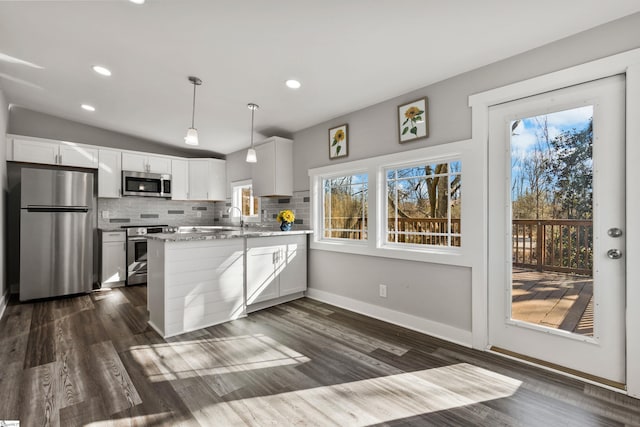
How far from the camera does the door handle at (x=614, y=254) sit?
187 centimetres

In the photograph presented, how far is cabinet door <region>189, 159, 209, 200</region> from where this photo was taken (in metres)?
5.42

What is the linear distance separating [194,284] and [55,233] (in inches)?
100

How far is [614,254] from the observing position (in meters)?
1.88

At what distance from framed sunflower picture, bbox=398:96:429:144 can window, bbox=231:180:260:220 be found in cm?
280

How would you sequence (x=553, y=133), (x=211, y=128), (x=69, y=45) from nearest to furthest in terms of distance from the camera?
1. (x=553, y=133)
2. (x=69, y=45)
3. (x=211, y=128)

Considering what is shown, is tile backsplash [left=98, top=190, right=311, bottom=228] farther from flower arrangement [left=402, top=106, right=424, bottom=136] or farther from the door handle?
the door handle

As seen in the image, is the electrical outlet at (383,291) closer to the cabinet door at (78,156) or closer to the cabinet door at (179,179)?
the cabinet door at (179,179)

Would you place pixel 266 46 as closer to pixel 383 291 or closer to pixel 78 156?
pixel 383 291

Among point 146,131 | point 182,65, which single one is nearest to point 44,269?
point 146,131

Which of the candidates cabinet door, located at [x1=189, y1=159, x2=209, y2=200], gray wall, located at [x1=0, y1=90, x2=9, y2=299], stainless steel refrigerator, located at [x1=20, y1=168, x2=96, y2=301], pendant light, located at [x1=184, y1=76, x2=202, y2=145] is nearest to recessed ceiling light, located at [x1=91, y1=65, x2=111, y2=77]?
pendant light, located at [x1=184, y1=76, x2=202, y2=145]

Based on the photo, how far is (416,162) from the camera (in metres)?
2.90

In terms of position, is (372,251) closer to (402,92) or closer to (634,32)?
(402,92)

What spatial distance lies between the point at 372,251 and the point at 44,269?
419 centimetres

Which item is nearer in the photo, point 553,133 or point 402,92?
point 553,133
